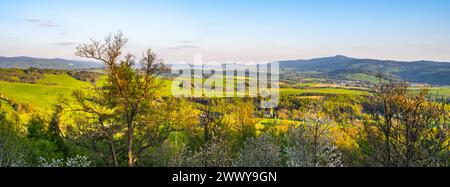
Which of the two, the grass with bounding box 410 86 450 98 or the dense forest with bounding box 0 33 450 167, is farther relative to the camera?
the grass with bounding box 410 86 450 98

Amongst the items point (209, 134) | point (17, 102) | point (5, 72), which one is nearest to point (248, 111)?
point (209, 134)

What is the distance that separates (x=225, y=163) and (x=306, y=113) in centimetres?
631

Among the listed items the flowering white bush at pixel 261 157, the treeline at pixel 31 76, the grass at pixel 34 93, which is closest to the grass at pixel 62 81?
the grass at pixel 34 93

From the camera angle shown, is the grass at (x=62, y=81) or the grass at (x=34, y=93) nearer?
the grass at (x=34, y=93)

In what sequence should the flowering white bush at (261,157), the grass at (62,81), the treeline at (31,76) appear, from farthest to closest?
the treeline at (31,76), the grass at (62,81), the flowering white bush at (261,157)

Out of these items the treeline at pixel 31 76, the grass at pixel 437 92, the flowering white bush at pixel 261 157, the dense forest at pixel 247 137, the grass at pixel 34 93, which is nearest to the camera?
the dense forest at pixel 247 137

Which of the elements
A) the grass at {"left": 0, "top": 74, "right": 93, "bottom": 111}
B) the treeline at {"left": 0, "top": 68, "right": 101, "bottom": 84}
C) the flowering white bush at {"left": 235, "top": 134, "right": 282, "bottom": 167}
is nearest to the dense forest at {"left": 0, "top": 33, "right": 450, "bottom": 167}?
the flowering white bush at {"left": 235, "top": 134, "right": 282, "bottom": 167}

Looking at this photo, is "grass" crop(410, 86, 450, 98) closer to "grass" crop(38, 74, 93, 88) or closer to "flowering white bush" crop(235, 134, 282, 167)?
"flowering white bush" crop(235, 134, 282, 167)

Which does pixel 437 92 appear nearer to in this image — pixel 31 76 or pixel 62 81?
pixel 62 81


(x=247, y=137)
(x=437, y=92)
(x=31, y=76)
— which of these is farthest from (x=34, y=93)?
(x=437, y=92)

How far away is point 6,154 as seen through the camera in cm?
2702

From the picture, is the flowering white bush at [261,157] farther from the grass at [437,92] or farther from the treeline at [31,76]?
the treeline at [31,76]

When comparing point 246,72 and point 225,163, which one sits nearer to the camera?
point 225,163
